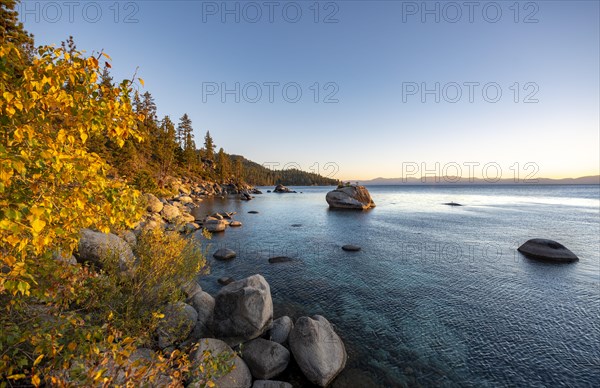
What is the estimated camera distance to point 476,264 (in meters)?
21.6

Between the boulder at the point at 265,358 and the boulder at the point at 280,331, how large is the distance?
761 millimetres

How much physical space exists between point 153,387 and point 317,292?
12.2 meters

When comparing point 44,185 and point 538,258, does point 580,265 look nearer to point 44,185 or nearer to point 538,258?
point 538,258

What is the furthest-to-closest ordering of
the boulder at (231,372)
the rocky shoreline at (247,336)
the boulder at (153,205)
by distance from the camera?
the boulder at (153,205) → the rocky shoreline at (247,336) → the boulder at (231,372)

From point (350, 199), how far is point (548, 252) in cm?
3917

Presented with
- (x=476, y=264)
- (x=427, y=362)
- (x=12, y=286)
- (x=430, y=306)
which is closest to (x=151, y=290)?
(x=12, y=286)

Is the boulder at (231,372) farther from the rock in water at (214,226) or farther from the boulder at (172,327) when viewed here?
the rock in water at (214,226)

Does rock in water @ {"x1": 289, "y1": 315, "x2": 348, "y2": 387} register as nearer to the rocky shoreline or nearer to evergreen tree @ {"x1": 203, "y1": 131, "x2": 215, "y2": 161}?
the rocky shoreline

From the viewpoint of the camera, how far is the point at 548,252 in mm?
22828

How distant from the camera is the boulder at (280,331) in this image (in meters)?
10.5

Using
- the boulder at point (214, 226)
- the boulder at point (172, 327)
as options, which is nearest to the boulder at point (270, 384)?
the boulder at point (172, 327)

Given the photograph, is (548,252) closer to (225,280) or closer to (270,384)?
(270,384)

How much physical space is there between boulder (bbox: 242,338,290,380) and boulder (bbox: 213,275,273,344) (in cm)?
53

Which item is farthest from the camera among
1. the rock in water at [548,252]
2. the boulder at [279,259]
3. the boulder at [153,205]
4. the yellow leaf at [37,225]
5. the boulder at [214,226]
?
the boulder at [153,205]
